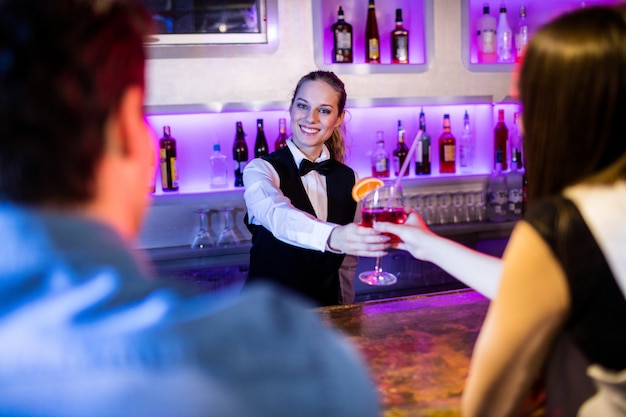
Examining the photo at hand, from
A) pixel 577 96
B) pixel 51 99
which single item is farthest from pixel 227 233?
pixel 51 99

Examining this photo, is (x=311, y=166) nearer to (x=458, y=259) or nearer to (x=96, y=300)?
(x=458, y=259)

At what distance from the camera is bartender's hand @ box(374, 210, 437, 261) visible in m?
1.42

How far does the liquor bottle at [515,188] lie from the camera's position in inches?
150

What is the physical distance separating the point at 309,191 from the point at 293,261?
36 centimetres

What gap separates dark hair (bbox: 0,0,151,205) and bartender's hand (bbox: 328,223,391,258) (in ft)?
3.82

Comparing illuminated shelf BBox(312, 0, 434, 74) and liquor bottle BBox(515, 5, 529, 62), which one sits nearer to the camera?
illuminated shelf BBox(312, 0, 434, 74)

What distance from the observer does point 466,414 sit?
0.96 meters

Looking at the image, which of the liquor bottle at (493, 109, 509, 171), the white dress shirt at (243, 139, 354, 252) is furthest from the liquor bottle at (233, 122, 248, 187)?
the liquor bottle at (493, 109, 509, 171)

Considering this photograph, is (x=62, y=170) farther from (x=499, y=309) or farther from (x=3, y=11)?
(x=499, y=309)

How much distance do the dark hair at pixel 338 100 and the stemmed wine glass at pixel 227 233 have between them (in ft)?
2.50

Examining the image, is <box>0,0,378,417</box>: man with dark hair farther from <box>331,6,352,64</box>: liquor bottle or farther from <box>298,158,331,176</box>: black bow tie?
<box>331,6,352,64</box>: liquor bottle

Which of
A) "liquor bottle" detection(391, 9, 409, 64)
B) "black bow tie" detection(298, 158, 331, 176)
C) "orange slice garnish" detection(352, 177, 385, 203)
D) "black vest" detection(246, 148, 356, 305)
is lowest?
"black vest" detection(246, 148, 356, 305)

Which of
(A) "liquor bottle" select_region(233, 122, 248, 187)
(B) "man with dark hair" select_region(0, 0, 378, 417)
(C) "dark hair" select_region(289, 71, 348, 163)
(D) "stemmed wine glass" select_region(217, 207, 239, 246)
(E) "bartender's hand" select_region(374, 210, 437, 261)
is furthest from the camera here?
(A) "liquor bottle" select_region(233, 122, 248, 187)

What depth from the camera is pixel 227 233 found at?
3.24 m
